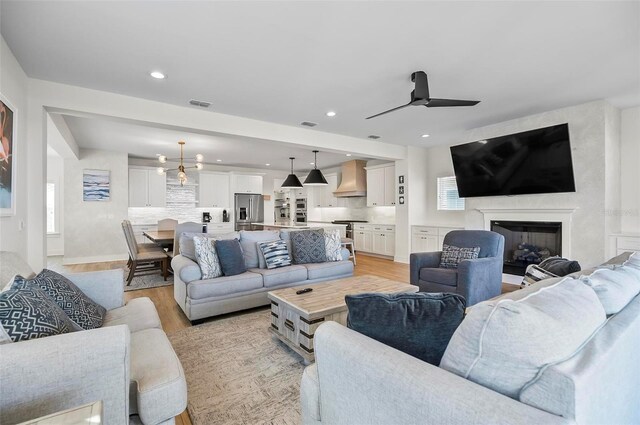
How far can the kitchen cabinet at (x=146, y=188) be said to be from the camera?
7352 mm

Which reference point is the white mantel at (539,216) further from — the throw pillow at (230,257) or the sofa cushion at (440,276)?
the throw pillow at (230,257)

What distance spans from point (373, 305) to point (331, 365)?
0.27 m

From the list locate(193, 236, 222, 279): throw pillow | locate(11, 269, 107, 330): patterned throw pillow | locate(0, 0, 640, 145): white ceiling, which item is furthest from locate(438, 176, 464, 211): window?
locate(11, 269, 107, 330): patterned throw pillow

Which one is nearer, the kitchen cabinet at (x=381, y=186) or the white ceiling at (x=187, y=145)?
the white ceiling at (x=187, y=145)

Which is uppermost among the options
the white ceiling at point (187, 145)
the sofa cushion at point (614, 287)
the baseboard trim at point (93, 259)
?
the white ceiling at point (187, 145)

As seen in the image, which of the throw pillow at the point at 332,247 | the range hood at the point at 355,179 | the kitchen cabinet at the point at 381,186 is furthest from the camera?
the range hood at the point at 355,179

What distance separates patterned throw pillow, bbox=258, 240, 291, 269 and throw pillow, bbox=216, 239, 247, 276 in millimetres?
369

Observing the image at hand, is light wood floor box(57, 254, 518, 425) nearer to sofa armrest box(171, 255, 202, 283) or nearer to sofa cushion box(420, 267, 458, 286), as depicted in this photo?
sofa armrest box(171, 255, 202, 283)

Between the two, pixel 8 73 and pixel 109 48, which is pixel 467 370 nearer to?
pixel 109 48

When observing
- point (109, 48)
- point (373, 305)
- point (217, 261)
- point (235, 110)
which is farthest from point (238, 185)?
point (373, 305)

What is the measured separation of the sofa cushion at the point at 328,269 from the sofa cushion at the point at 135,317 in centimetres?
199

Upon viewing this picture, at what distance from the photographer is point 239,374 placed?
2164 mm

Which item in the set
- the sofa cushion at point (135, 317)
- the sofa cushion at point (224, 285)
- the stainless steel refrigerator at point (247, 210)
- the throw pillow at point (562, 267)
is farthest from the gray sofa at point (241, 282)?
the stainless steel refrigerator at point (247, 210)

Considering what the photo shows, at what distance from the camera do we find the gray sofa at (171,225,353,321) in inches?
121
